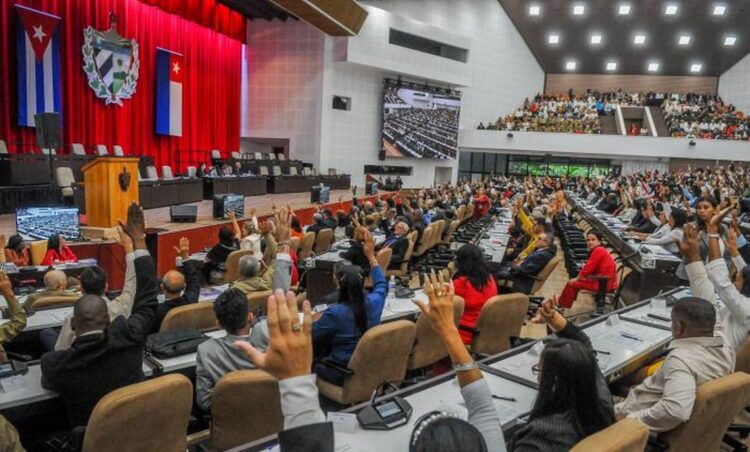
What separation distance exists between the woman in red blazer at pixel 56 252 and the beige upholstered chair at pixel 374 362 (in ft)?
14.6

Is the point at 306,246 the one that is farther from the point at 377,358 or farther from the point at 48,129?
the point at 48,129

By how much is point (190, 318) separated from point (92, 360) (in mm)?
1084

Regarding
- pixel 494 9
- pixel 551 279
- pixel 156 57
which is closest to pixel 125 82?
pixel 156 57

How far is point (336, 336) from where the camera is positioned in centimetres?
352

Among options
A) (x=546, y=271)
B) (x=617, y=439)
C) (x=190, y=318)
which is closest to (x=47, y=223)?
(x=190, y=318)

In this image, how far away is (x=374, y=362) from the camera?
333cm

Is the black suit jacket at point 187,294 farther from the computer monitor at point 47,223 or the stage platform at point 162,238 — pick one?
the stage platform at point 162,238

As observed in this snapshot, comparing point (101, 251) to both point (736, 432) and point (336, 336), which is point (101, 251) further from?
point (736, 432)

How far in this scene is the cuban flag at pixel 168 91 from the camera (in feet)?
53.9

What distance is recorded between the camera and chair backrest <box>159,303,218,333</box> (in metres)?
3.63

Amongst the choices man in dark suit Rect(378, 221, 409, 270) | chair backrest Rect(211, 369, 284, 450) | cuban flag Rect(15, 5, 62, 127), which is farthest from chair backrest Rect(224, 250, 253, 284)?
cuban flag Rect(15, 5, 62, 127)

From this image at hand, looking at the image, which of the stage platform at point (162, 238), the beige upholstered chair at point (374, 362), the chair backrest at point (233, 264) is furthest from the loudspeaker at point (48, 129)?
the beige upholstered chair at point (374, 362)

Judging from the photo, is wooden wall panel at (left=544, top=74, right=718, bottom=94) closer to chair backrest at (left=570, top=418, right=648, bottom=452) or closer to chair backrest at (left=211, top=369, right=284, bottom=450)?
chair backrest at (left=211, top=369, right=284, bottom=450)

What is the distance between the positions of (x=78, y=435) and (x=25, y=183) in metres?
9.18
